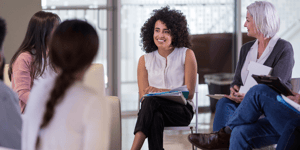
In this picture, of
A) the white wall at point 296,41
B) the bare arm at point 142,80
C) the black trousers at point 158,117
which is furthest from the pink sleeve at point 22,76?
the white wall at point 296,41

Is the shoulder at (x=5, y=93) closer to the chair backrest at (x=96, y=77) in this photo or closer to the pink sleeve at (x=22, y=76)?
the pink sleeve at (x=22, y=76)

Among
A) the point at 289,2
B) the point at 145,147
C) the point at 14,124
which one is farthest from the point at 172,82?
the point at 289,2

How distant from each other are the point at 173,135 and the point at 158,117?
4.01ft

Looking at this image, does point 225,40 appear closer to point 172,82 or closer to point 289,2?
point 289,2

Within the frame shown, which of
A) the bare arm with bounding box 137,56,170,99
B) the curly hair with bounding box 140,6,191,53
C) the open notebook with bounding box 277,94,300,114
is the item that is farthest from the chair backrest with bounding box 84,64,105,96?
the open notebook with bounding box 277,94,300,114

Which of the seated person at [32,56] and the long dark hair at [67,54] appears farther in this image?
the seated person at [32,56]

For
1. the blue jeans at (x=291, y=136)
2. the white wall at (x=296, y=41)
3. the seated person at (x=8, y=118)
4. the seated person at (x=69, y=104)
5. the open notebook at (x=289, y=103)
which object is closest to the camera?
the seated person at (x=69, y=104)

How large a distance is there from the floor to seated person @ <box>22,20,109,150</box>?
187 cm

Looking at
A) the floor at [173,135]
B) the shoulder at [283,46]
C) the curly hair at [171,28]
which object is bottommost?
the floor at [173,135]

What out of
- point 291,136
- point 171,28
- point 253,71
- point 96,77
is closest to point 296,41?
point 253,71

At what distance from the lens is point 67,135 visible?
0.90 meters

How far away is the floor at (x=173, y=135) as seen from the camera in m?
2.77

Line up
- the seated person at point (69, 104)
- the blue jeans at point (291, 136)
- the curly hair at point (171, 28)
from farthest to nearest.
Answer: the curly hair at point (171, 28)
the blue jeans at point (291, 136)
the seated person at point (69, 104)

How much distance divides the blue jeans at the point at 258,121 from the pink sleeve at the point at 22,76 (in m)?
1.31
